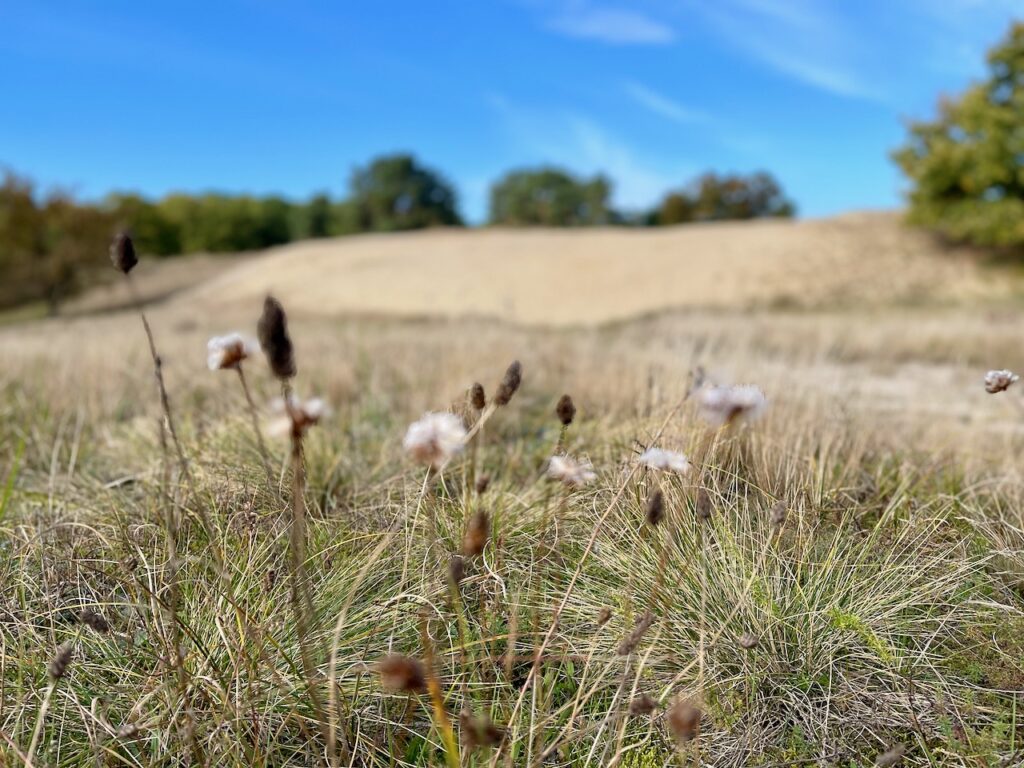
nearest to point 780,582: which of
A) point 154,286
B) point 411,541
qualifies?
point 411,541

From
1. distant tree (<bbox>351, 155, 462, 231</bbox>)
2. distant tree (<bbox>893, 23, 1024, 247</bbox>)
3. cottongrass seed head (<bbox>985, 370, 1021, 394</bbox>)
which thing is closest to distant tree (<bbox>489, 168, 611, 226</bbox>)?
distant tree (<bbox>351, 155, 462, 231</bbox>)

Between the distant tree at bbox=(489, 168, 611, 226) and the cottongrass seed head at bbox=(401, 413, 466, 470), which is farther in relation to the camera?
the distant tree at bbox=(489, 168, 611, 226)

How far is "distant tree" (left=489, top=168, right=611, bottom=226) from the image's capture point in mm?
55344

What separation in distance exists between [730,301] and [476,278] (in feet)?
30.0

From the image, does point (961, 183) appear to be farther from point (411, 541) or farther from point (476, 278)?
point (411, 541)

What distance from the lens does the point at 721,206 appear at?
52.1m

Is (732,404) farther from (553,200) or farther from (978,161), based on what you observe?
(553,200)

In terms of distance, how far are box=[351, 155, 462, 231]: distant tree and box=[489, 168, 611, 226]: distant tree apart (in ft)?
20.7

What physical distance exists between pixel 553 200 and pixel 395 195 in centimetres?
1277

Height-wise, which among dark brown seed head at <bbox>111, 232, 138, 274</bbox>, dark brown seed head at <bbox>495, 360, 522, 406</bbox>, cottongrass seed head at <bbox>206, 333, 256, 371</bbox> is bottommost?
dark brown seed head at <bbox>495, 360, 522, 406</bbox>

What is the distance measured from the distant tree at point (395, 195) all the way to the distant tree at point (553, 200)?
6317 millimetres

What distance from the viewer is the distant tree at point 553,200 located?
55344 millimetres

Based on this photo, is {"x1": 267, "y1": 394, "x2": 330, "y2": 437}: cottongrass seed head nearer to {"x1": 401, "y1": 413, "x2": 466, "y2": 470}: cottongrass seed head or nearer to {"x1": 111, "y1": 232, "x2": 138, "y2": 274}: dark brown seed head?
{"x1": 401, "y1": 413, "x2": 466, "y2": 470}: cottongrass seed head

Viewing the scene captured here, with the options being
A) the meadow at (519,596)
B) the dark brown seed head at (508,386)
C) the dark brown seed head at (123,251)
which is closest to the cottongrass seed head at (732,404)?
the meadow at (519,596)
